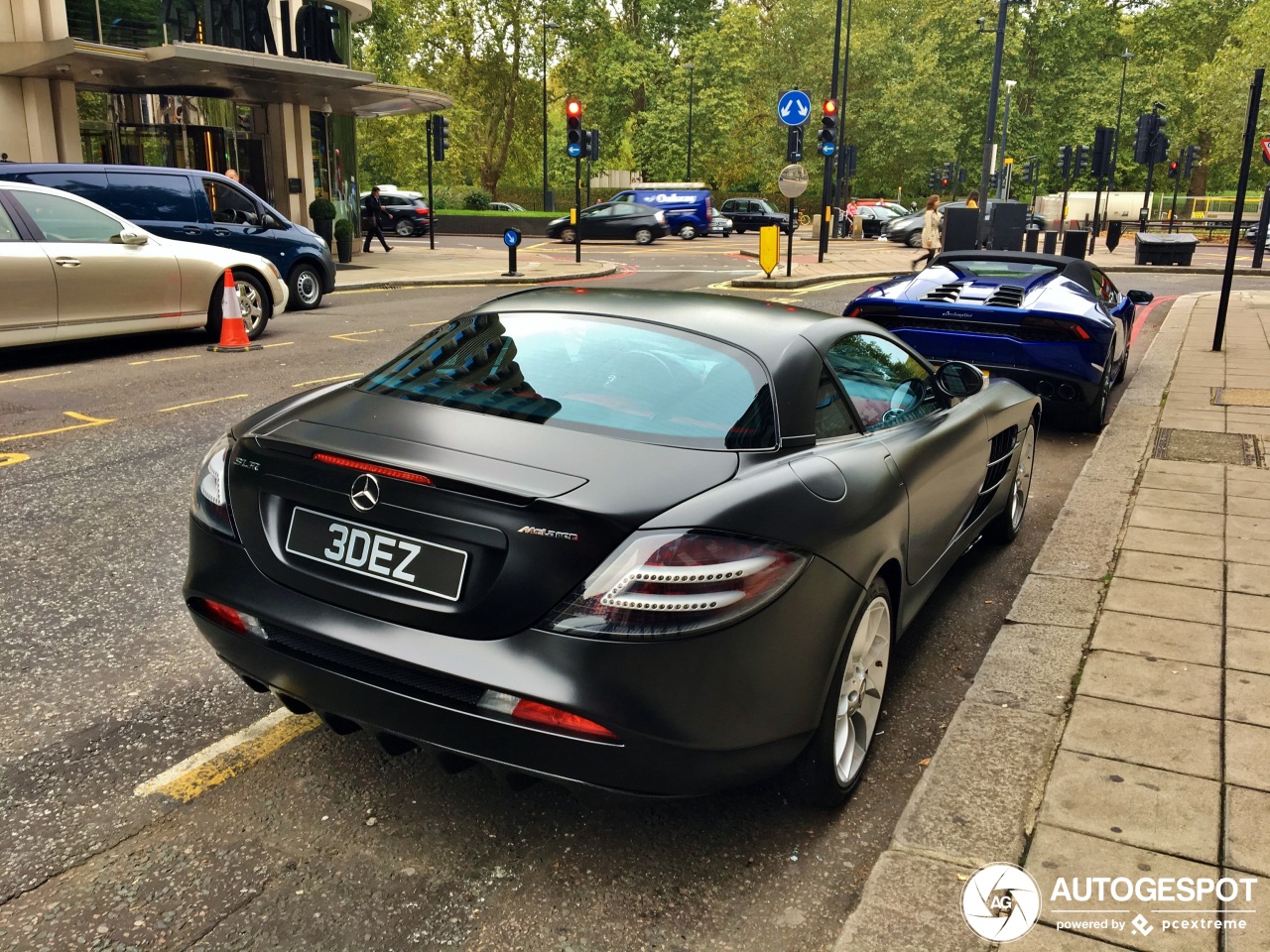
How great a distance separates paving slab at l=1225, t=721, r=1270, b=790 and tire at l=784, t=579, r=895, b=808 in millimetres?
1029

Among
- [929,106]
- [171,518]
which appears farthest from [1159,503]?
[929,106]

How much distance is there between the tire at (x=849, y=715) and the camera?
296cm

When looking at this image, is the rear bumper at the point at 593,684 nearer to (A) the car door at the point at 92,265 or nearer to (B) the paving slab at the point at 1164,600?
(B) the paving slab at the point at 1164,600

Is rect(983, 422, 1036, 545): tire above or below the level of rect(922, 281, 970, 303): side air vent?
below

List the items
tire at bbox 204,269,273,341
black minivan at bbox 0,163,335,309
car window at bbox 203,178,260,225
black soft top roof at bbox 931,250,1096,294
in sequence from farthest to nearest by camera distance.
Answer: car window at bbox 203,178,260,225
black minivan at bbox 0,163,335,309
tire at bbox 204,269,273,341
black soft top roof at bbox 931,250,1096,294

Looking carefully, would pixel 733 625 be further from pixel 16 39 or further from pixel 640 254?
pixel 640 254

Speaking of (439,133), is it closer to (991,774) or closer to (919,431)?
(919,431)

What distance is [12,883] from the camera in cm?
266

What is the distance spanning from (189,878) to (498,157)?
2332 inches

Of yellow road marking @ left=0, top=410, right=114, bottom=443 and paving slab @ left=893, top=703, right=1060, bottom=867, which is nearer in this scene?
paving slab @ left=893, top=703, right=1060, bottom=867

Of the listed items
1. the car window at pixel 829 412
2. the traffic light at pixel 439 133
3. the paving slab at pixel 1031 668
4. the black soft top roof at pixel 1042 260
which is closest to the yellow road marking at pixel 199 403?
the black soft top roof at pixel 1042 260

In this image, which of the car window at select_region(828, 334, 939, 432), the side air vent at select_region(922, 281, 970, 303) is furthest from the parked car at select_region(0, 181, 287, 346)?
the car window at select_region(828, 334, 939, 432)

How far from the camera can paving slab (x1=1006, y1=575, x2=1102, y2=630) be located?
4438 mm

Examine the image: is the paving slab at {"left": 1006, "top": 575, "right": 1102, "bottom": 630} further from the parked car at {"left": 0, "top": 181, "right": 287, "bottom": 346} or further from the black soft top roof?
the parked car at {"left": 0, "top": 181, "right": 287, "bottom": 346}
